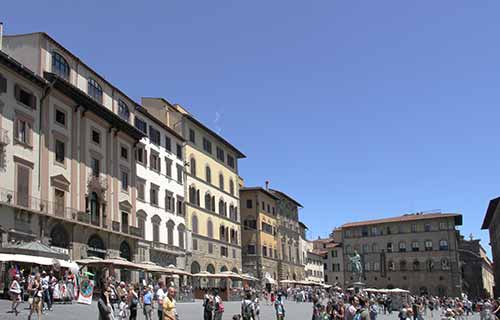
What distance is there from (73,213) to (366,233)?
77.8 m

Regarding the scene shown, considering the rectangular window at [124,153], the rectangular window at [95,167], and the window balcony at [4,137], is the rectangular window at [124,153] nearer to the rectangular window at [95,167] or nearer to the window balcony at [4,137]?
the rectangular window at [95,167]

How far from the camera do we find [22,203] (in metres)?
Answer: 35.0

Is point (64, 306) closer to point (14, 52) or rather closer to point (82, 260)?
point (82, 260)

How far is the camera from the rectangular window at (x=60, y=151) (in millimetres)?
39556

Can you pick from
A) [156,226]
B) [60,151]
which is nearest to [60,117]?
[60,151]

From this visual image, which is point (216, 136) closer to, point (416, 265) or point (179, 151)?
point (179, 151)

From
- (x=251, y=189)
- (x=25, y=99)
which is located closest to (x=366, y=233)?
(x=251, y=189)

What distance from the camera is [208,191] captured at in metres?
65.5

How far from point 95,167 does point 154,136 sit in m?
10.8

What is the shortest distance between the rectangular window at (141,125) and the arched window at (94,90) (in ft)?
20.1

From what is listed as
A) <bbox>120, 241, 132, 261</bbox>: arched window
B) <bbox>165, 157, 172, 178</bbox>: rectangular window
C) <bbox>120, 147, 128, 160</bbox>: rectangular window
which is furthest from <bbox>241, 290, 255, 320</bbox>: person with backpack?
<bbox>165, 157, 172, 178</bbox>: rectangular window

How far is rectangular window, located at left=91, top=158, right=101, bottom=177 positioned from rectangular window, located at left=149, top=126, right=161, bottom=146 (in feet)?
30.9

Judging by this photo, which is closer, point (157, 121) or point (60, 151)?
point (60, 151)

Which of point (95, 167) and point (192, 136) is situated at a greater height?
point (192, 136)
